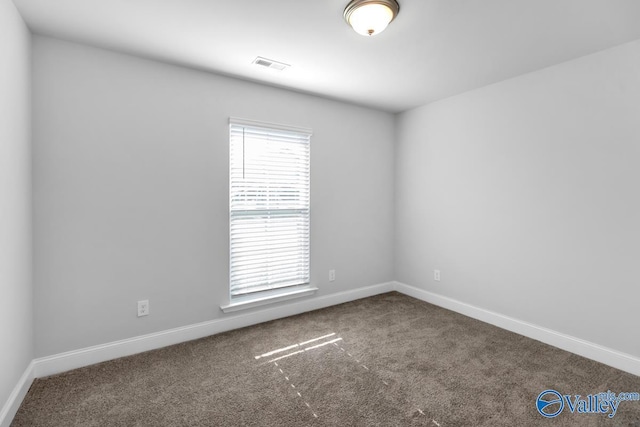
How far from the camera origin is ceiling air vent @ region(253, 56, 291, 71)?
2.60 m

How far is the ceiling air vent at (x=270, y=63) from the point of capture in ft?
8.53

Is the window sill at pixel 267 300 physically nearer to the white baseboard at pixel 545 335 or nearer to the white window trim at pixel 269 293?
the white window trim at pixel 269 293

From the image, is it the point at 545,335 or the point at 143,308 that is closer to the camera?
the point at 143,308

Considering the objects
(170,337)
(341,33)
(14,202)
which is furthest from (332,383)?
(341,33)

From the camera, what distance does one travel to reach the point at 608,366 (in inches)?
93.4

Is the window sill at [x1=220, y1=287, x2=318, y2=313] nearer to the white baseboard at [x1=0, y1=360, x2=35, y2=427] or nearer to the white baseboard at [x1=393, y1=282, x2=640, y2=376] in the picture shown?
the white baseboard at [x1=0, y1=360, x2=35, y2=427]

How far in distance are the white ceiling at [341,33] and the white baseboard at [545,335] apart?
2344 millimetres

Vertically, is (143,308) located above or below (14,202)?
below

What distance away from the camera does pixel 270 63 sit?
2.67m

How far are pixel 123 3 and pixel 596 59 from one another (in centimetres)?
342

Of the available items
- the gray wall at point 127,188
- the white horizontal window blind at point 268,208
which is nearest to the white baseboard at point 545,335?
the white horizontal window blind at point 268,208

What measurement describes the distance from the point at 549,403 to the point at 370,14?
266 centimetres

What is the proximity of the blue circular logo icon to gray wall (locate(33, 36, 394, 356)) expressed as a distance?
257cm

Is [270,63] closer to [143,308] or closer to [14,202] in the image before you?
[14,202]
